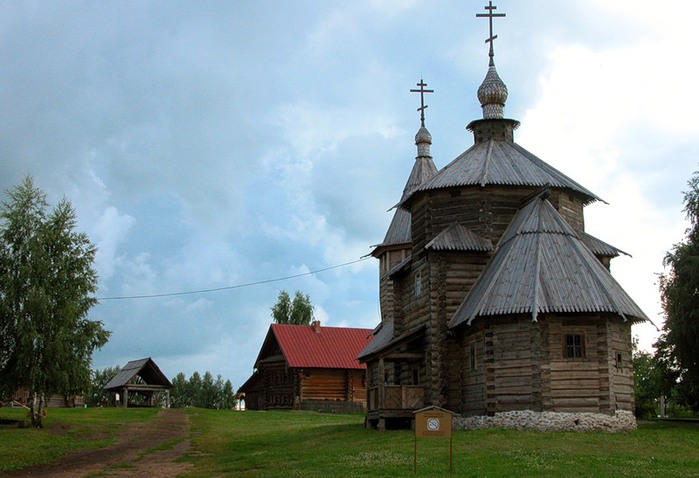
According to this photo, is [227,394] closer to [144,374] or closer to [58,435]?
[144,374]

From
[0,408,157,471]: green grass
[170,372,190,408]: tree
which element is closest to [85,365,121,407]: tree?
[170,372,190,408]: tree

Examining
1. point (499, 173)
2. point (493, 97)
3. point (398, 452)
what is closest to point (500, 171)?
point (499, 173)

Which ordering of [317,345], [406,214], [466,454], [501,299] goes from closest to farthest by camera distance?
[466,454], [501,299], [406,214], [317,345]

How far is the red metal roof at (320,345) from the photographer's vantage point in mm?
57875

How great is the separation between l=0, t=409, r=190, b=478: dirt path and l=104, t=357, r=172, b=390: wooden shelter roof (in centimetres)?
1986

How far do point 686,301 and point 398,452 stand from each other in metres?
16.3

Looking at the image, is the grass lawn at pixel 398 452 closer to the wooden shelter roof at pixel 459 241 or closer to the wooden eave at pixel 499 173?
the wooden shelter roof at pixel 459 241

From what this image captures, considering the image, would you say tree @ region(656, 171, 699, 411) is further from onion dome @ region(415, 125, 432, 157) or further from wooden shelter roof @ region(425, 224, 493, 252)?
onion dome @ region(415, 125, 432, 157)

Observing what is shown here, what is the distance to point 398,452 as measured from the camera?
75.6 feet

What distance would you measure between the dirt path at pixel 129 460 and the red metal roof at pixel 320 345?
1845cm

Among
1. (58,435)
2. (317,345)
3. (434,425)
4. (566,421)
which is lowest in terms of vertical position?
(58,435)

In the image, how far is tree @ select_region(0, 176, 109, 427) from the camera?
116 ft

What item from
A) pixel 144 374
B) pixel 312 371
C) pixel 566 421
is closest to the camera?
pixel 566 421

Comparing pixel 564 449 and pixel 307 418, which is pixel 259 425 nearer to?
pixel 307 418
